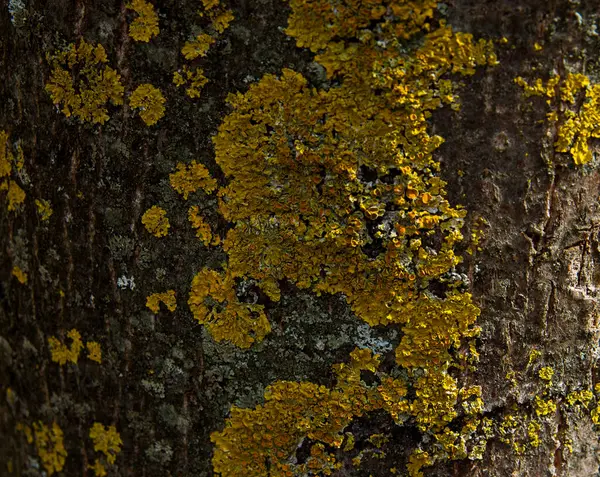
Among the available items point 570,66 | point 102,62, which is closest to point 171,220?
point 102,62

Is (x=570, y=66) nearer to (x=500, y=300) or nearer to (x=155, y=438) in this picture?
(x=500, y=300)

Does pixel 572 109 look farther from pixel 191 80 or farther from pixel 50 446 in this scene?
pixel 50 446

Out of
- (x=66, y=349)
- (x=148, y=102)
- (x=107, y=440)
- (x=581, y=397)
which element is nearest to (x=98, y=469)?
(x=107, y=440)

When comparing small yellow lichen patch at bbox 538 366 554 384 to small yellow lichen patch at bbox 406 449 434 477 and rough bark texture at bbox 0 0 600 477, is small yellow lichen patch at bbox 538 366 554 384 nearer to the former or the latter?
rough bark texture at bbox 0 0 600 477

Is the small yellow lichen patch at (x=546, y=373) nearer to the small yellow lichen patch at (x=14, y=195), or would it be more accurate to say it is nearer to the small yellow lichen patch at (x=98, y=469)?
the small yellow lichen patch at (x=98, y=469)

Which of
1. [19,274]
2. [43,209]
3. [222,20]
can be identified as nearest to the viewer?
[222,20]

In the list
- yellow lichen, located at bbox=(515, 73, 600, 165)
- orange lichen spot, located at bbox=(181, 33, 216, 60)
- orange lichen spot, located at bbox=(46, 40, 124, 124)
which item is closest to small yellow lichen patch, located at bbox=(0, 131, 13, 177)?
orange lichen spot, located at bbox=(46, 40, 124, 124)

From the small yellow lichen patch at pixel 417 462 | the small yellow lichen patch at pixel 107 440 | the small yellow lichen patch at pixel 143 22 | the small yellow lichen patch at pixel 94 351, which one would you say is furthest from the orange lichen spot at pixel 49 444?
the small yellow lichen patch at pixel 143 22
